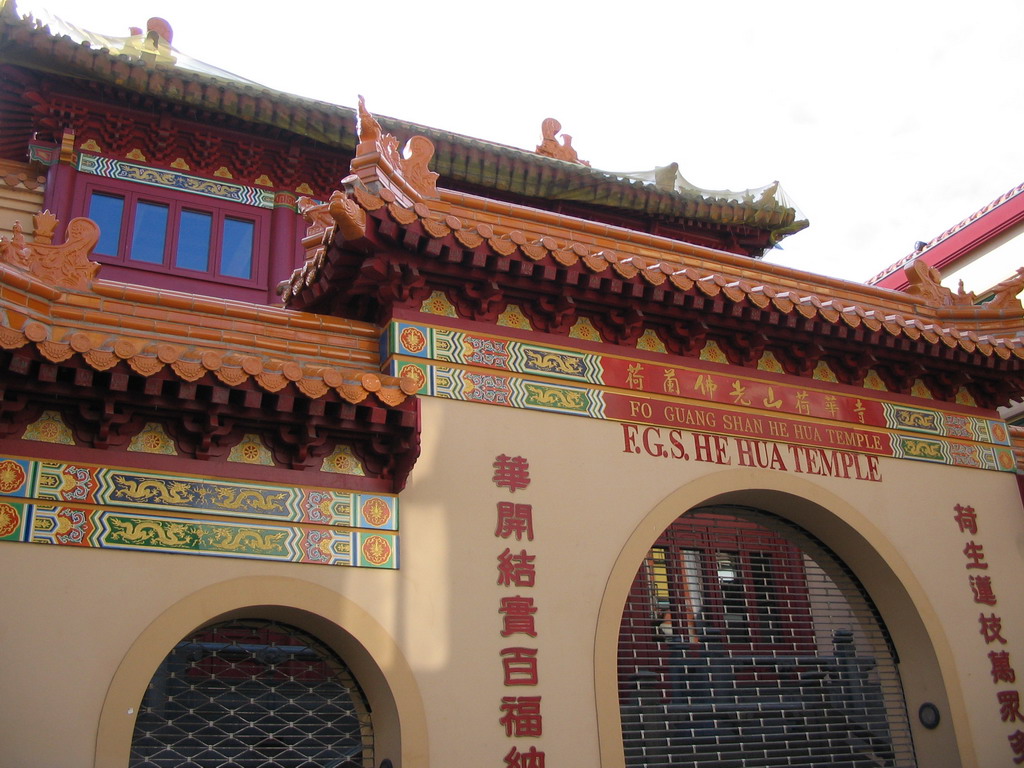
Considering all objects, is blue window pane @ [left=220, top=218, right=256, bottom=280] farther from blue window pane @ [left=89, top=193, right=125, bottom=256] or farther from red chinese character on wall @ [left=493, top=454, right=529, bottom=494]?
red chinese character on wall @ [left=493, top=454, right=529, bottom=494]

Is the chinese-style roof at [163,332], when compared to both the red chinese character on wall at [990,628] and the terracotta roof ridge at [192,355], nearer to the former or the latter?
the terracotta roof ridge at [192,355]

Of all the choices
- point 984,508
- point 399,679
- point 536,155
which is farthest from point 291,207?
point 984,508

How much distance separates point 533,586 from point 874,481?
11.0ft

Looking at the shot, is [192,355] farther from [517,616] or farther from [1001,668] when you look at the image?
[1001,668]

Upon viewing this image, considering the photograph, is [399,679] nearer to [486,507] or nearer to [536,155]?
[486,507]

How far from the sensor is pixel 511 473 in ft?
23.5

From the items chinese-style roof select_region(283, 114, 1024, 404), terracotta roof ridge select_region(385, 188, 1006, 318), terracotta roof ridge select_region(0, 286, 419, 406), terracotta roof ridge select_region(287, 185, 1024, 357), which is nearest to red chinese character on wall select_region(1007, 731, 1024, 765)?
chinese-style roof select_region(283, 114, 1024, 404)

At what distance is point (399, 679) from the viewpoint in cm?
625

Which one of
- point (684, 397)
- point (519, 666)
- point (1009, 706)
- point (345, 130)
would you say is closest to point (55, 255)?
point (519, 666)

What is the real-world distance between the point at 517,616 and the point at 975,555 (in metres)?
4.30

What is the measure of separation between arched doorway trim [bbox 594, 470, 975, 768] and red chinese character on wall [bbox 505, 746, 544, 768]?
69.7 inches

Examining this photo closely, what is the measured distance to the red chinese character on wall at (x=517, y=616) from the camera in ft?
22.0

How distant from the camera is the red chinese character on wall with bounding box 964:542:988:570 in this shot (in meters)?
8.72

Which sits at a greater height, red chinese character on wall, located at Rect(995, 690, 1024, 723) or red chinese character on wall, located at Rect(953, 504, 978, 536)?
red chinese character on wall, located at Rect(953, 504, 978, 536)
